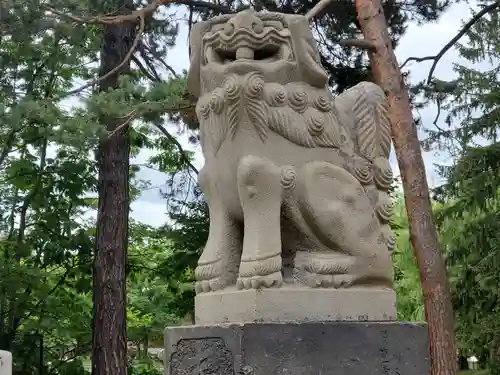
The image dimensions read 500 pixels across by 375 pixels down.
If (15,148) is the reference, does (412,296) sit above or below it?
below

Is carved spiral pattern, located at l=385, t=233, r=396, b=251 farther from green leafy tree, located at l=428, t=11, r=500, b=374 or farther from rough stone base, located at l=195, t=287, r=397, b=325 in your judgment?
green leafy tree, located at l=428, t=11, r=500, b=374

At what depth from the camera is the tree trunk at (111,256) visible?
7.49 meters

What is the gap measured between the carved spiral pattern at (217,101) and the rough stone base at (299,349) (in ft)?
3.17

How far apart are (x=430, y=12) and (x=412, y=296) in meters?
9.88

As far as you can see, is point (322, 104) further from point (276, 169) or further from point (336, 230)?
point (336, 230)

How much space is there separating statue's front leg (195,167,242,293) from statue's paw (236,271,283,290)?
187 mm

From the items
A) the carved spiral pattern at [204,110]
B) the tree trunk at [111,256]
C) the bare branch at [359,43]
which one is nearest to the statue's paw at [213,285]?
the carved spiral pattern at [204,110]

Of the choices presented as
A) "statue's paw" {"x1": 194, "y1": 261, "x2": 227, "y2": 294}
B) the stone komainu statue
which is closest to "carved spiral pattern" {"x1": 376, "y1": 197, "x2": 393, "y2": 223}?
the stone komainu statue

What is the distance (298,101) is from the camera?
130 inches

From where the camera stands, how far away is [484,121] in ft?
32.0

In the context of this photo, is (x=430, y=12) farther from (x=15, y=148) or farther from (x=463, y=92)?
(x=15, y=148)

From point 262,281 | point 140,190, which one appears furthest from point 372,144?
point 140,190

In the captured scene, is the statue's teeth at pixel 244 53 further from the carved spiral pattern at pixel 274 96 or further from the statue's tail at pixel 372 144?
the statue's tail at pixel 372 144

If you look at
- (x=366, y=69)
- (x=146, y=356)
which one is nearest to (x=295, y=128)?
(x=366, y=69)
